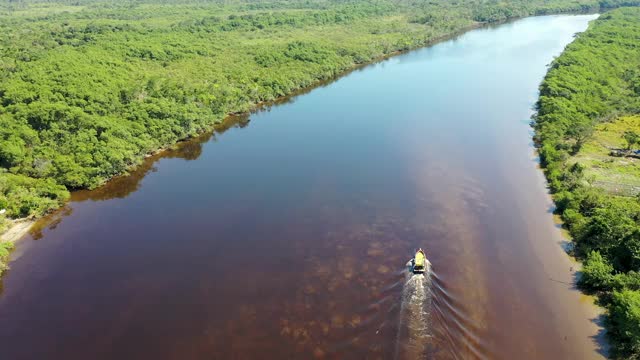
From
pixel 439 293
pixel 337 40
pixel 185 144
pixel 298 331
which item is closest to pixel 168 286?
pixel 298 331

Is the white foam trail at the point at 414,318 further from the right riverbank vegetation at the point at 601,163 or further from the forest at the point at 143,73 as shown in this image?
the forest at the point at 143,73

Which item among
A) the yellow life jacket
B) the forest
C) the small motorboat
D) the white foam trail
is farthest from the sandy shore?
the yellow life jacket

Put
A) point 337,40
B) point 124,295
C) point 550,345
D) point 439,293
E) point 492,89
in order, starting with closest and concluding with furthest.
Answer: point 550,345
point 439,293
point 124,295
point 492,89
point 337,40

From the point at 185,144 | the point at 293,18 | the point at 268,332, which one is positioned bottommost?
the point at 268,332

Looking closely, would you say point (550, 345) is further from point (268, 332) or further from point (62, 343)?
point (62, 343)

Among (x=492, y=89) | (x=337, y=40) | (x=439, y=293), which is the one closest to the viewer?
(x=439, y=293)

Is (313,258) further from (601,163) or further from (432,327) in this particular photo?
(601,163)

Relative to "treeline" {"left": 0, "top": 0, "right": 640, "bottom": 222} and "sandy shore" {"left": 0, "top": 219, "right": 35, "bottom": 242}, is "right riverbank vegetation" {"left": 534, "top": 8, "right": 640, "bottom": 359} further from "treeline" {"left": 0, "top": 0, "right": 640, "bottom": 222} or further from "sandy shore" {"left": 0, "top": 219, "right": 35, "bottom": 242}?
"sandy shore" {"left": 0, "top": 219, "right": 35, "bottom": 242}
